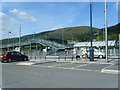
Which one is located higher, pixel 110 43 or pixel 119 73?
pixel 110 43

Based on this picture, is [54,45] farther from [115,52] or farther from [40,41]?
[115,52]

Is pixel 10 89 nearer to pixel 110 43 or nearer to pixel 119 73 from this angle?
pixel 119 73

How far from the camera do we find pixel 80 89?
21.8ft

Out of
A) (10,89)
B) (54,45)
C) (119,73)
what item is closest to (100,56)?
(119,73)

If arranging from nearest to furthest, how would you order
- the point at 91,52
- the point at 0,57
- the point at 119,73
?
1. the point at 119,73
2. the point at 91,52
3. the point at 0,57

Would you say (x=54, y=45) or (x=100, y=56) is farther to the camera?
(x=54, y=45)

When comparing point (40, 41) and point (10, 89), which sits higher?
point (40, 41)

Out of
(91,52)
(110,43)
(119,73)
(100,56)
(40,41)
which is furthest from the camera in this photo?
(40,41)

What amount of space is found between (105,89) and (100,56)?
21.1 meters

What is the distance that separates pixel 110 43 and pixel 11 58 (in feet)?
105

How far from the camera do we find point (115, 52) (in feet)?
150

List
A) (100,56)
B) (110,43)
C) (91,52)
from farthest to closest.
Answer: (110,43)
(100,56)
(91,52)

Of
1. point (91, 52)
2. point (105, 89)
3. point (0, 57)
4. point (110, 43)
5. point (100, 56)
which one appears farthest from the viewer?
point (110, 43)

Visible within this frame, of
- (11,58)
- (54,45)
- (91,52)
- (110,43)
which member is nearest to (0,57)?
(11,58)
